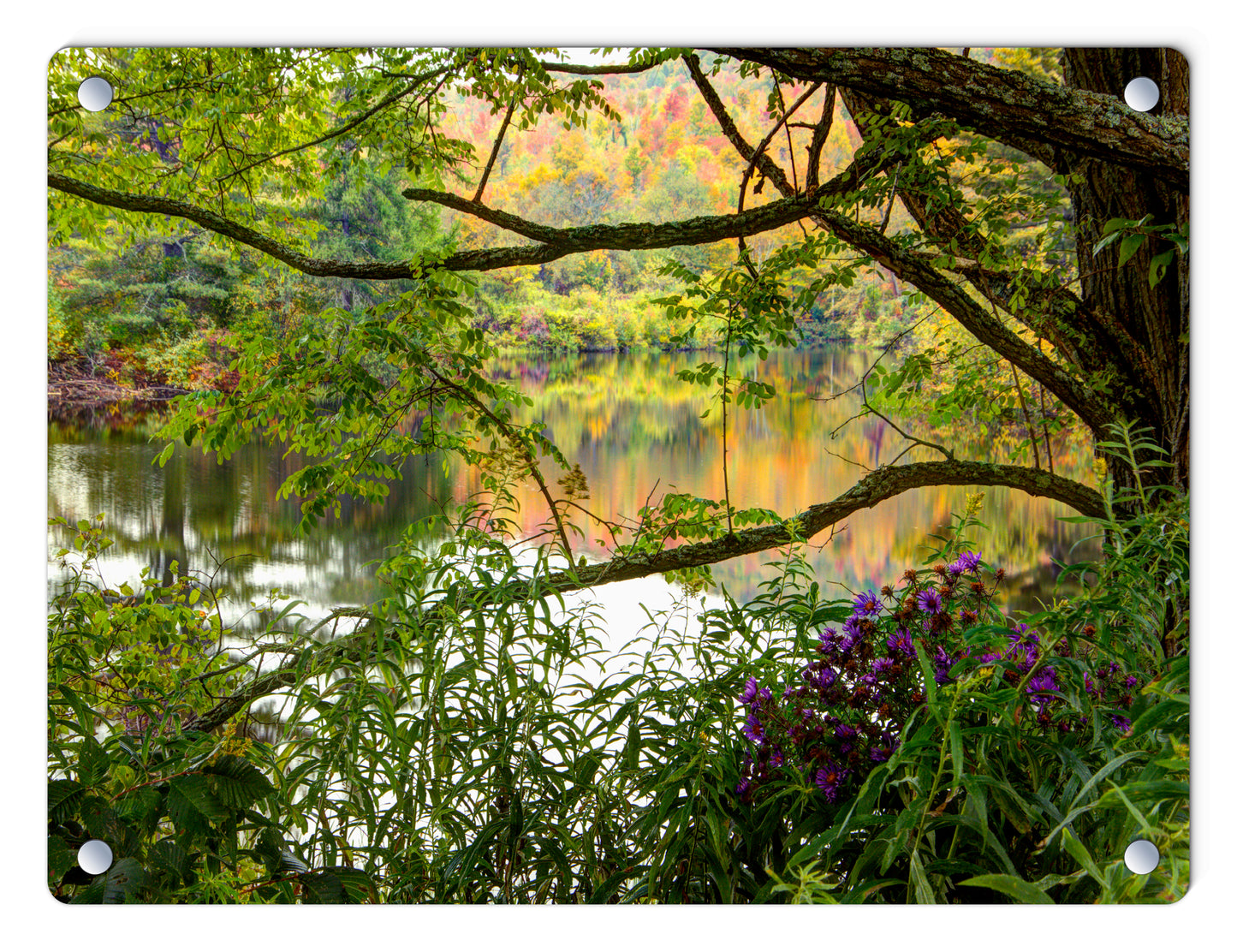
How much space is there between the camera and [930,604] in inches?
48.5

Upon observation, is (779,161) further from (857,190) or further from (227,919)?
(227,919)

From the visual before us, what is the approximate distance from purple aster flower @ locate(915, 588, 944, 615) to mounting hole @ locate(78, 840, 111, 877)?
1310 mm

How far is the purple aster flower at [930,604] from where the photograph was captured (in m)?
1.23

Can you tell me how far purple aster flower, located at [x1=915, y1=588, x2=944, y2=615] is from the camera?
4.04ft

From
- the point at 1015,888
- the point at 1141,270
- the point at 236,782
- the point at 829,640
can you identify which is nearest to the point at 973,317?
the point at 1141,270

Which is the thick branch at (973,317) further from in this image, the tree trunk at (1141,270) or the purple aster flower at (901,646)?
the purple aster flower at (901,646)

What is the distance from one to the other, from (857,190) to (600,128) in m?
0.58

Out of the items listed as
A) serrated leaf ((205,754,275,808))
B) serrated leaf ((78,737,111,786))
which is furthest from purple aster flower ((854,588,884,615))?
serrated leaf ((78,737,111,786))

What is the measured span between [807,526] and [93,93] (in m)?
1.56

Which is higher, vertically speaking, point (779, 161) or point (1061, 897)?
point (779, 161)

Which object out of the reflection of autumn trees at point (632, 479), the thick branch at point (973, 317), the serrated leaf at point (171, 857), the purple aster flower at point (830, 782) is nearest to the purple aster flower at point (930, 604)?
the purple aster flower at point (830, 782)

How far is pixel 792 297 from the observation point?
68.0 inches

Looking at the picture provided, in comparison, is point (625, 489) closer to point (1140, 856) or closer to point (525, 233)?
point (525, 233)
